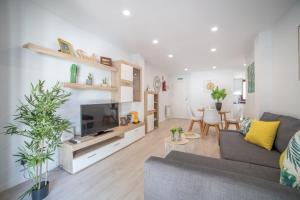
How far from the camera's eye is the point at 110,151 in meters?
2.58

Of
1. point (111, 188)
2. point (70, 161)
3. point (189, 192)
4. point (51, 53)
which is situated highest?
point (51, 53)

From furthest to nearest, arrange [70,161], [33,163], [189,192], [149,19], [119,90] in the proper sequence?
1. [119,90]
2. [149,19]
3. [70,161]
4. [33,163]
5. [189,192]

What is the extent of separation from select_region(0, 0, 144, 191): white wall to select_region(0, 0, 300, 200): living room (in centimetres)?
1

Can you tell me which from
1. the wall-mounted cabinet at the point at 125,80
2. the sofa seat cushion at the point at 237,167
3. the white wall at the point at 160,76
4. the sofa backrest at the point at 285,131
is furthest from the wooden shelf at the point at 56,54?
the sofa backrest at the point at 285,131

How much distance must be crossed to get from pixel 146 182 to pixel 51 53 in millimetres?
2128

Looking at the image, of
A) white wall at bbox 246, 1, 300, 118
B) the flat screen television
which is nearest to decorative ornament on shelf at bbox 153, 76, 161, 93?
the flat screen television

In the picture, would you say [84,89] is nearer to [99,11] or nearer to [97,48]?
[97,48]

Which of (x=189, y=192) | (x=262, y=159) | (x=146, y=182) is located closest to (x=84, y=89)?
(x=146, y=182)

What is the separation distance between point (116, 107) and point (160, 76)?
12.6ft

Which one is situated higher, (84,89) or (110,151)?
(84,89)

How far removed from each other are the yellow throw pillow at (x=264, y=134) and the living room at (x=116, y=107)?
13 millimetres

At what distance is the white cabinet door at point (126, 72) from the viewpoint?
321 cm

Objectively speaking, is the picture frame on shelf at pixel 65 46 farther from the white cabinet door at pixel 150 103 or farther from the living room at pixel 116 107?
the white cabinet door at pixel 150 103

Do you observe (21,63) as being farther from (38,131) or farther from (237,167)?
(237,167)
